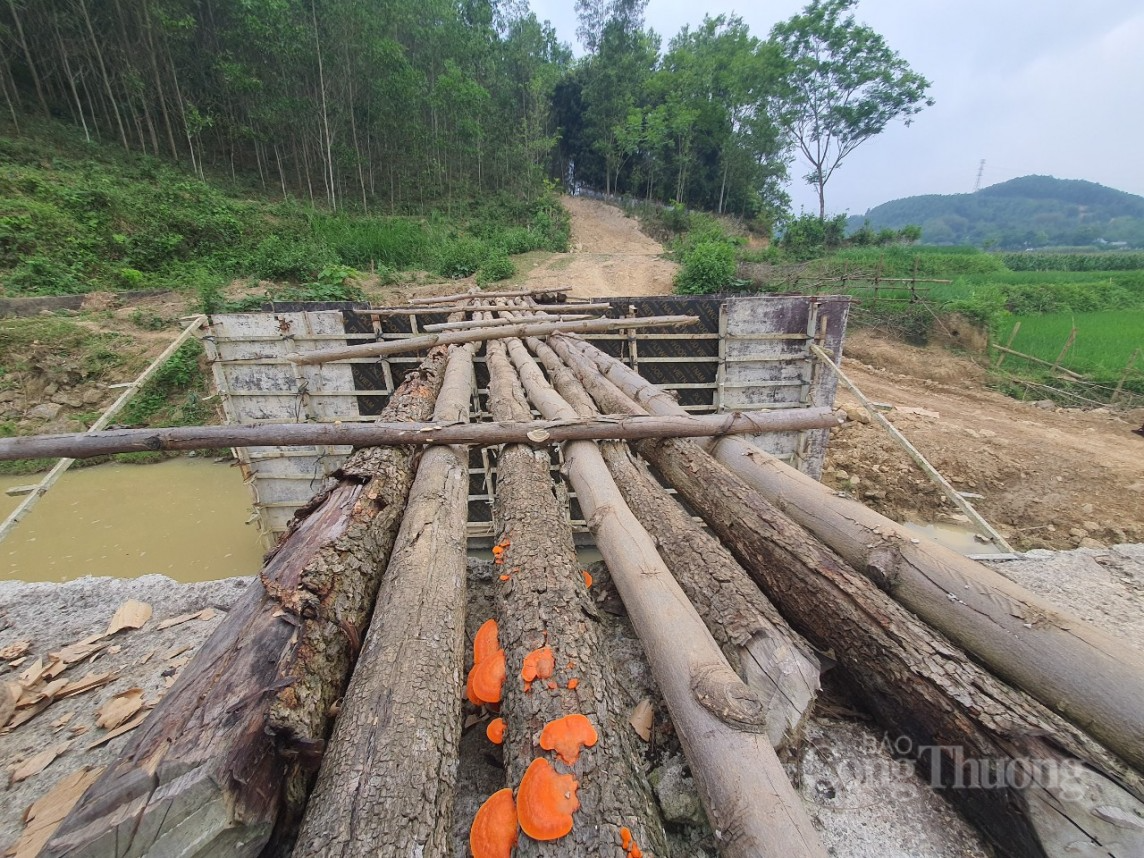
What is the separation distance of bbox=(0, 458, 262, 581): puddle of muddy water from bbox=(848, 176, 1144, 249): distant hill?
9557 cm

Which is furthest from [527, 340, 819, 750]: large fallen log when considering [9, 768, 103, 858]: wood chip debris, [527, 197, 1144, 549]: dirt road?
[527, 197, 1144, 549]: dirt road

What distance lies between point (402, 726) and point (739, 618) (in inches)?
40.0

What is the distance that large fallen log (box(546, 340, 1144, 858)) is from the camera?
3.25 feet

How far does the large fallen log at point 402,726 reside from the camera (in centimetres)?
Result: 94

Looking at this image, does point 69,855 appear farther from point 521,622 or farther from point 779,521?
point 779,521

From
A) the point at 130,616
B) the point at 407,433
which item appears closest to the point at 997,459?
the point at 407,433

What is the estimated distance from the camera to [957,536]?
24.5 feet

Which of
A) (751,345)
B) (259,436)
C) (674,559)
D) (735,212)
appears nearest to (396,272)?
(751,345)

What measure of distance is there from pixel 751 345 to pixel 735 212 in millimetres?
35204

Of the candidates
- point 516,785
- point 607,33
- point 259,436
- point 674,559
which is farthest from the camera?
point 607,33

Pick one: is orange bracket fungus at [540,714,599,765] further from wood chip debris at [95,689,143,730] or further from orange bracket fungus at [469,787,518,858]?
wood chip debris at [95,689,143,730]

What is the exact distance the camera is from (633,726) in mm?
1387

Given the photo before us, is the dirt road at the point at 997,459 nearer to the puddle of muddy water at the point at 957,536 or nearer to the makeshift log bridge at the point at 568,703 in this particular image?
the puddle of muddy water at the point at 957,536

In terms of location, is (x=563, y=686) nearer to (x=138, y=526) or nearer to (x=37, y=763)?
(x=37, y=763)
